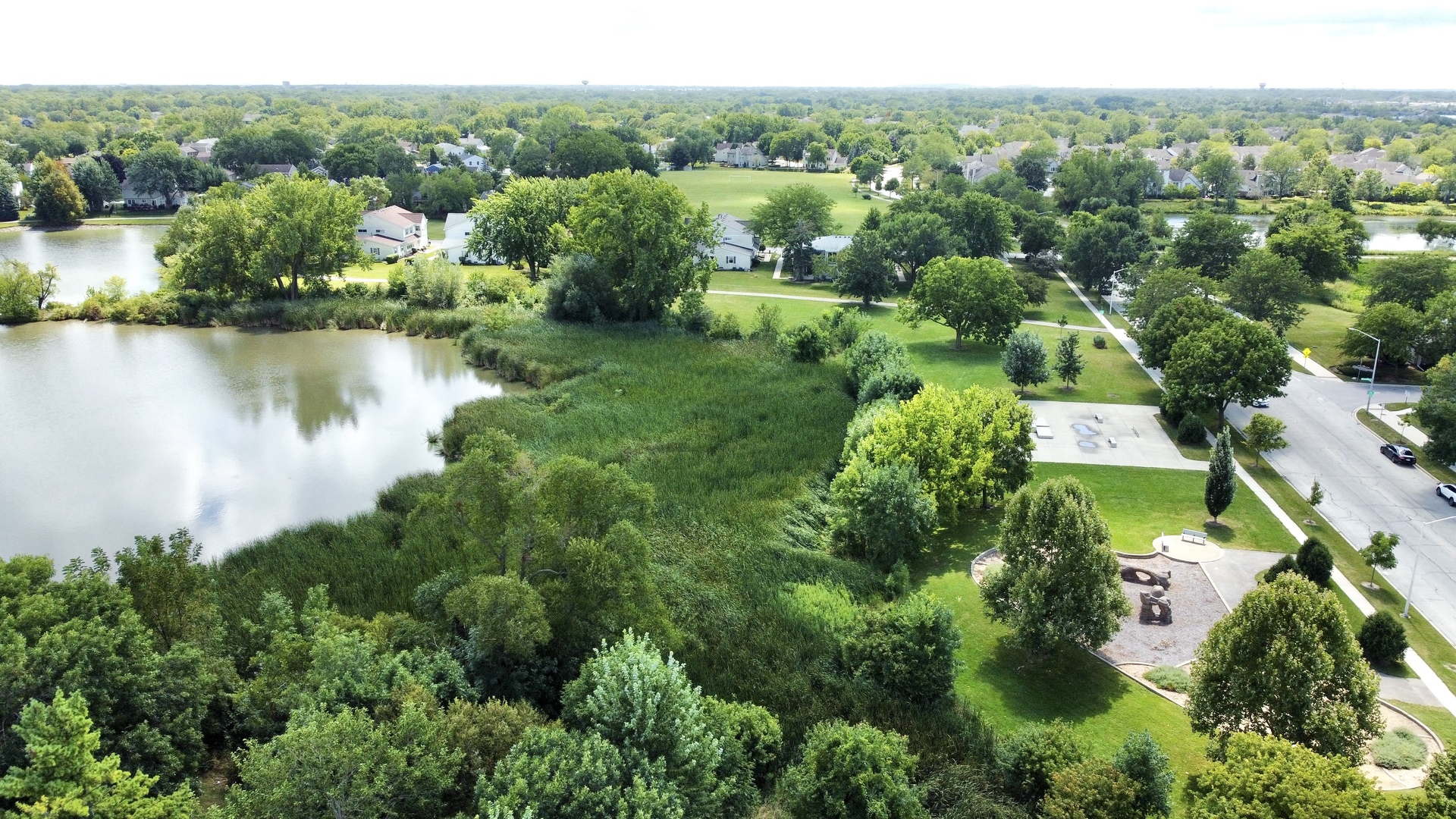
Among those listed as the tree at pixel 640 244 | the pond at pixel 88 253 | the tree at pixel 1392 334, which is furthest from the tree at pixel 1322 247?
the pond at pixel 88 253

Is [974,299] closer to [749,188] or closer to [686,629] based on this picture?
[686,629]

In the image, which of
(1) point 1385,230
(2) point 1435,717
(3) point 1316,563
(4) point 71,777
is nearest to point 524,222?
(3) point 1316,563

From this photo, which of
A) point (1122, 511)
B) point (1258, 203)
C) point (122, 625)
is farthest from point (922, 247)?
point (1258, 203)

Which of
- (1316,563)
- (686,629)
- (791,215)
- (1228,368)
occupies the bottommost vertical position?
(686,629)

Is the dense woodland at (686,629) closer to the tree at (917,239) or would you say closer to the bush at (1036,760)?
the bush at (1036,760)

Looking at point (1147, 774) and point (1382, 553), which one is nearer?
A: point (1147, 774)

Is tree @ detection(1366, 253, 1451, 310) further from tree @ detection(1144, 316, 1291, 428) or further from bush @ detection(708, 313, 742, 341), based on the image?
bush @ detection(708, 313, 742, 341)

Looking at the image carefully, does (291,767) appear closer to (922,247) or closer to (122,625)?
(122,625)
